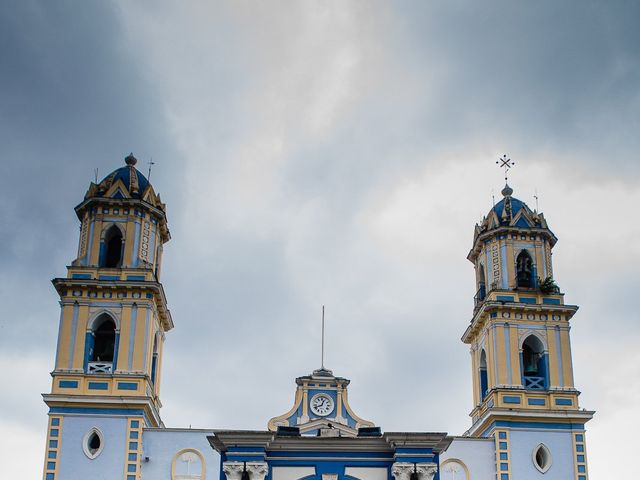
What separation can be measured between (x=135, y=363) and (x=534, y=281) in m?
14.4

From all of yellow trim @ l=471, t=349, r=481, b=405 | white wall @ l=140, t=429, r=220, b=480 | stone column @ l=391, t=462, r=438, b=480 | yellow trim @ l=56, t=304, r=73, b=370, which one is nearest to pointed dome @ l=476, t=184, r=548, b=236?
yellow trim @ l=471, t=349, r=481, b=405

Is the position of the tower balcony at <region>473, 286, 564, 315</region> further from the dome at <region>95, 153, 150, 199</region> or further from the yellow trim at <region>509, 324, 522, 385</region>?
the dome at <region>95, 153, 150, 199</region>

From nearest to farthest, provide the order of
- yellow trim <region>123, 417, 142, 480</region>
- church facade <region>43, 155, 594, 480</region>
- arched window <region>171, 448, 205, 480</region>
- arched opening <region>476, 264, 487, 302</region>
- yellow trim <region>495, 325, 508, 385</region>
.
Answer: church facade <region>43, 155, 594, 480</region>
yellow trim <region>123, 417, 142, 480</region>
arched window <region>171, 448, 205, 480</region>
yellow trim <region>495, 325, 508, 385</region>
arched opening <region>476, 264, 487, 302</region>

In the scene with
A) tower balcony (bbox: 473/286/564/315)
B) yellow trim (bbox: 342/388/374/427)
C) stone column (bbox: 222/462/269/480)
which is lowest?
stone column (bbox: 222/462/269/480)

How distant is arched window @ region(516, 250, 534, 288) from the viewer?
3781 centimetres

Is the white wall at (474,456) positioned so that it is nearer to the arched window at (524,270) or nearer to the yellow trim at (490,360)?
the yellow trim at (490,360)

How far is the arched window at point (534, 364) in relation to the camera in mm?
35875

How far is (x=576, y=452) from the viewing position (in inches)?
1357

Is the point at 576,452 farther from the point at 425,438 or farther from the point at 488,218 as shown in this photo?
the point at 488,218

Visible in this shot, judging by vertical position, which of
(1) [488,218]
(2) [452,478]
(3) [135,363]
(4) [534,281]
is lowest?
(2) [452,478]

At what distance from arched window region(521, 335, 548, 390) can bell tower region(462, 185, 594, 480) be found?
34 mm

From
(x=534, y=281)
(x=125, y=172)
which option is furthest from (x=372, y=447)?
(x=125, y=172)

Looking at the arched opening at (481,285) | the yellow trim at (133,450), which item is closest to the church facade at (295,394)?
the yellow trim at (133,450)

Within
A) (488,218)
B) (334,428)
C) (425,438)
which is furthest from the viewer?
(488,218)
